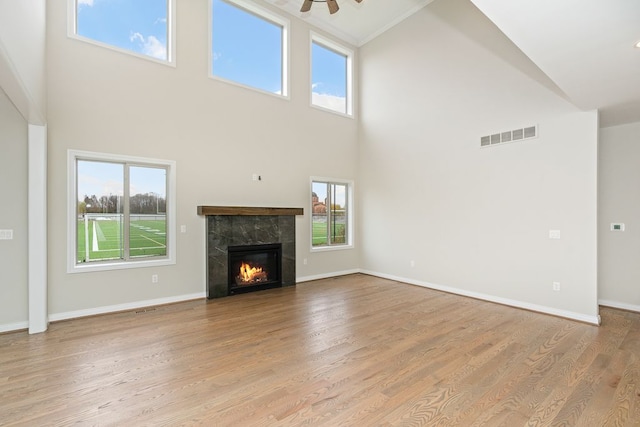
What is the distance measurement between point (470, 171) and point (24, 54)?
225 inches

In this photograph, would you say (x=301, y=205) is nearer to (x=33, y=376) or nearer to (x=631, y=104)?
(x=33, y=376)

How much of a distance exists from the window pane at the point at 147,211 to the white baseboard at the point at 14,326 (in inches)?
53.4

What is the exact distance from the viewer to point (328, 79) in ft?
23.1

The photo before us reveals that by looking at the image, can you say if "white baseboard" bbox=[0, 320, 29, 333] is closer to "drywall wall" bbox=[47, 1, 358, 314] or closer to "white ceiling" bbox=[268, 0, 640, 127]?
"drywall wall" bbox=[47, 1, 358, 314]

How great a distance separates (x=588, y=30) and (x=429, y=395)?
9.81 feet

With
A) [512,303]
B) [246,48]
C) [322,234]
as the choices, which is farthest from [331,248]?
[246,48]

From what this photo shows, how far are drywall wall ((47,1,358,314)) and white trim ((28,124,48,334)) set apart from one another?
315mm

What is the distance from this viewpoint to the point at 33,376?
260 centimetres

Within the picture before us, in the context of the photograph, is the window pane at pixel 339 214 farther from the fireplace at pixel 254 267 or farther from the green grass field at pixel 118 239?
the green grass field at pixel 118 239

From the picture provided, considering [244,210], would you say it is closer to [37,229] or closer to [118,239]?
[118,239]

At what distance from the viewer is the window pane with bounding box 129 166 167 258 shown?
4.61 m

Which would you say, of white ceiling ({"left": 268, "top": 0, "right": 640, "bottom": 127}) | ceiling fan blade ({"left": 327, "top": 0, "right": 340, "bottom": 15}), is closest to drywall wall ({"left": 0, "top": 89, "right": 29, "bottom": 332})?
ceiling fan blade ({"left": 327, "top": 0, "right": 340, "bottom": 15})

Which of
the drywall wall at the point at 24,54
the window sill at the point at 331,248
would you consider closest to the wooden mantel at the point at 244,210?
the window sill at the point at 331,248

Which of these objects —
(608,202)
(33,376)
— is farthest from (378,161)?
(33,376)
